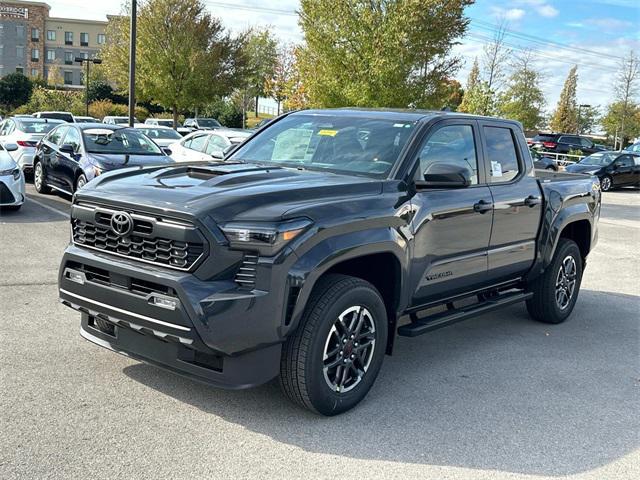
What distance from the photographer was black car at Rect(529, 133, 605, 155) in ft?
134

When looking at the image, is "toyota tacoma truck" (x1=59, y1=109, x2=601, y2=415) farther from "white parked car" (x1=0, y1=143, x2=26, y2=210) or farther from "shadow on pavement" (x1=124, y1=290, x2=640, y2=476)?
"white parked car" (x1=0, y1=143, x2=26, y2=210)

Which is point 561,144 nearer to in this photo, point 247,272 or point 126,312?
point 247,272

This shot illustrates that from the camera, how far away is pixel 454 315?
520cm

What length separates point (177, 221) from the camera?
378 cm

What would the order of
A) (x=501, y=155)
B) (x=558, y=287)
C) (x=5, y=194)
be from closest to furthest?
(x=501, y=155) → (x=558, y=287) → (x=5, y=194)

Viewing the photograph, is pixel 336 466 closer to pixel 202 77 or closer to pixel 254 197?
pixel 254 197

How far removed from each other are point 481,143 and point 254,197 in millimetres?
2500

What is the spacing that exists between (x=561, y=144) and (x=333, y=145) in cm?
3928

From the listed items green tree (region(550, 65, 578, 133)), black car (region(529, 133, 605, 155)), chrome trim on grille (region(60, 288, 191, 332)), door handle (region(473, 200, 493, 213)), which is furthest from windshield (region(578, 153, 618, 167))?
green tree (region(550, 65, 578, 133))

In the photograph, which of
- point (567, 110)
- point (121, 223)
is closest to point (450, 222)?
point (121, 223)

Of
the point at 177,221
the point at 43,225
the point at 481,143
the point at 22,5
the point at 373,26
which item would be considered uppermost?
the point at 22,5

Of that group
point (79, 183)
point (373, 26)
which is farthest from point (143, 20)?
point (79, 183)

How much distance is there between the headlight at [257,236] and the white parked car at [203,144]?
35.2ft

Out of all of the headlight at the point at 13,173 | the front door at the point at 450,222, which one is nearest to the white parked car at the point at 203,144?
the headlight at the point at 13,173
